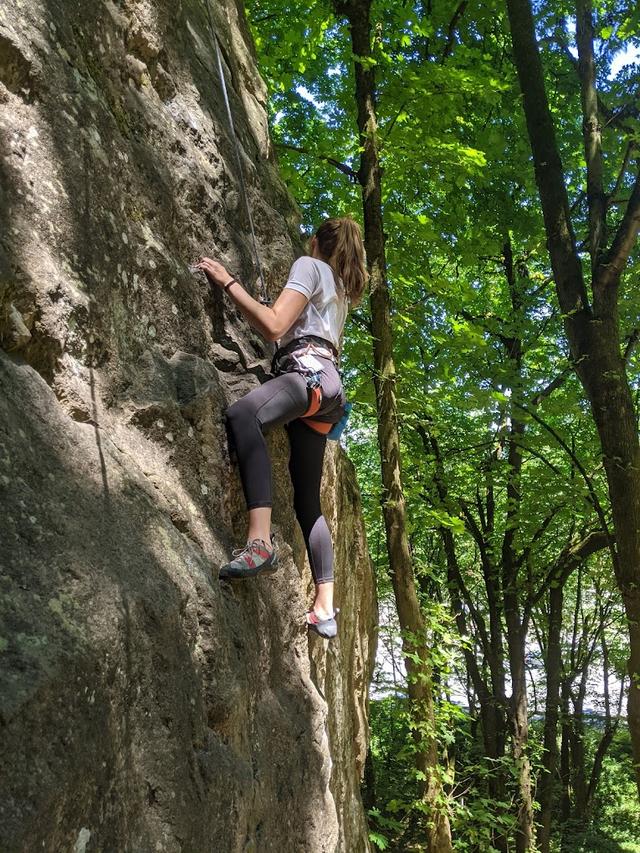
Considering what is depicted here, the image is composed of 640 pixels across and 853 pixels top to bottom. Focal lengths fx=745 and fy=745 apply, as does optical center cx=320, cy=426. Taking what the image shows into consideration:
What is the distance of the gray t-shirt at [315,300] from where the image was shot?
386cm

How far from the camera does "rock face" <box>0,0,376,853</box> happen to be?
6.61 ft

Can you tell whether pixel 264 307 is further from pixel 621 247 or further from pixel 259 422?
pixel 621 247

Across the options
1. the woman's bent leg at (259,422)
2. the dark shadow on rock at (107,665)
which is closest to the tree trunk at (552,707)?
the woman's bent leg at (259,422)

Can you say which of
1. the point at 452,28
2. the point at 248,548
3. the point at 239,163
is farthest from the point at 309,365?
the point at 452,28

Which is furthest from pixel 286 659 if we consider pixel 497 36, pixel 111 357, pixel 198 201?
pixel 497 36

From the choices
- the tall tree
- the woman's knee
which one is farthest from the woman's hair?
the tall tree

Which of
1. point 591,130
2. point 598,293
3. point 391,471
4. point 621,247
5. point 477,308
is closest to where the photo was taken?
point 391,471

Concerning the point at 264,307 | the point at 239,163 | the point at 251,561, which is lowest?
the point at 251,561

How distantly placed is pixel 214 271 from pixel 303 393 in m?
0.80

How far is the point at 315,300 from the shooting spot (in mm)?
3955

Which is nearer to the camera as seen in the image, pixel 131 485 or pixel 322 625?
pixel 131 485

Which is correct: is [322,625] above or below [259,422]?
below

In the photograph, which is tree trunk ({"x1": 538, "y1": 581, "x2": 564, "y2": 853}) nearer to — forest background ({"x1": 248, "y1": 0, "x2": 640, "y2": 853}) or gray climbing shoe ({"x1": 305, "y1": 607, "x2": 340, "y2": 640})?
forest background ({"x1": 248, "y1": 0, "x2": 640, "y2": 853})

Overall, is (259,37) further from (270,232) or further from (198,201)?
(198,201)
